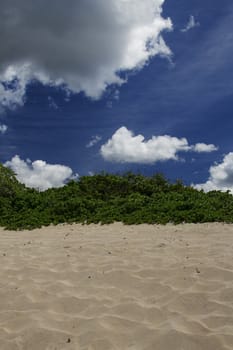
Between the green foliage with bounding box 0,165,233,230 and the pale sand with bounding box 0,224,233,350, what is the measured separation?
2.88 meters

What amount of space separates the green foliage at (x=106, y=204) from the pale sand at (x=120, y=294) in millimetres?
2880

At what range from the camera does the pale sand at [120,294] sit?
4695 mm

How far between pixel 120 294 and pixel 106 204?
9636 millimetres

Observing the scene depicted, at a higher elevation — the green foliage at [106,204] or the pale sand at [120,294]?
the green foliage at [106,204]

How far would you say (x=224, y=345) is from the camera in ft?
14.3

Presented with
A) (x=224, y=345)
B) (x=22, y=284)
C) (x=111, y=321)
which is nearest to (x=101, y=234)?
(x=22, y=284)

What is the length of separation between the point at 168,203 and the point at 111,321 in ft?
30.4

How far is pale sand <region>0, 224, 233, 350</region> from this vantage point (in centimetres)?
470

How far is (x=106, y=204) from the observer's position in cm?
1566

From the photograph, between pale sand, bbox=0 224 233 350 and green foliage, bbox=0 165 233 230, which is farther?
Answer: green foliage, bbox=0 165 233 230

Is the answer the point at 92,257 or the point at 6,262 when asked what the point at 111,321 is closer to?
the point at 92,257

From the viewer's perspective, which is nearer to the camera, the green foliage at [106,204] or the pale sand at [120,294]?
the pale sand at [120,294]

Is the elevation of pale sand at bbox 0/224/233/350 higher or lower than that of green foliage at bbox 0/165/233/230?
lower

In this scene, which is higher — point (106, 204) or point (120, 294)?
point (106, 204)
